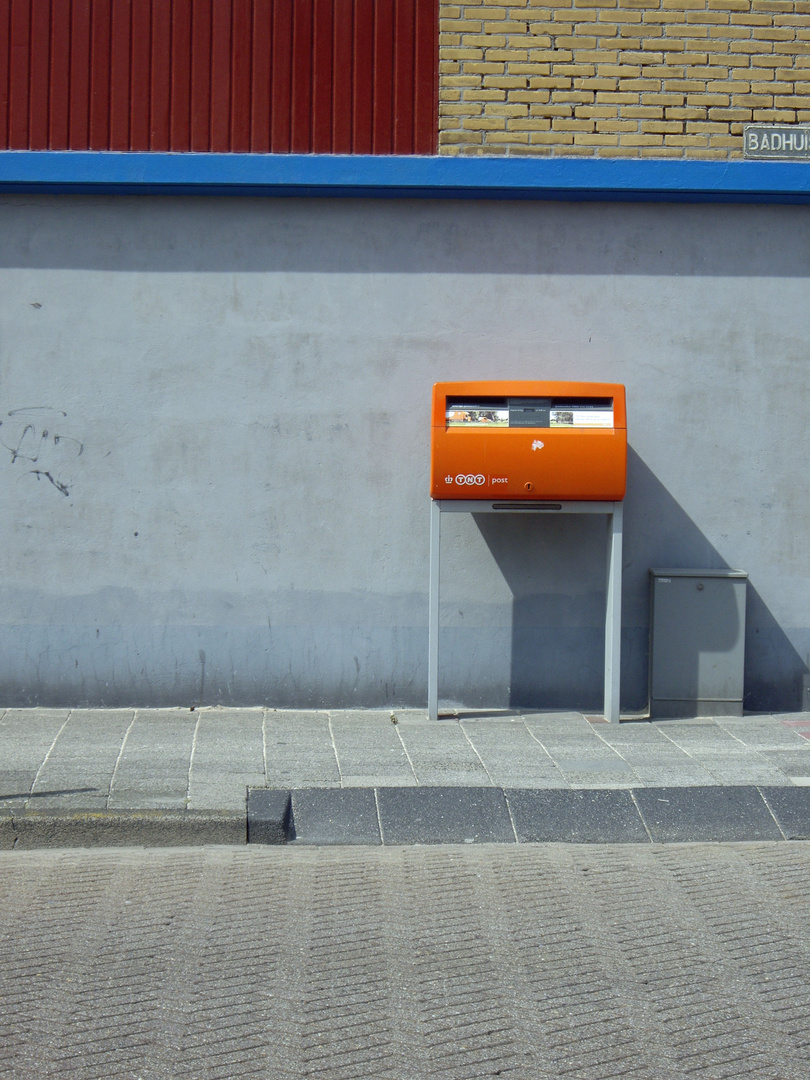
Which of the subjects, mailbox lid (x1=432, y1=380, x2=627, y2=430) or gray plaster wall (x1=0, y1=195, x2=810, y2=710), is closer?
mailbox lid (x1=432, y1=380, x2=627, y2=430)

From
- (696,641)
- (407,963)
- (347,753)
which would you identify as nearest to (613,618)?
(696,641)

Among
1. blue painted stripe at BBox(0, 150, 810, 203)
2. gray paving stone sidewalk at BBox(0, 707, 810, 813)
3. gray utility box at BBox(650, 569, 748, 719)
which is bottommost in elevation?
gray paving stone sidewalk at BBox(0, 707, 810, 813)

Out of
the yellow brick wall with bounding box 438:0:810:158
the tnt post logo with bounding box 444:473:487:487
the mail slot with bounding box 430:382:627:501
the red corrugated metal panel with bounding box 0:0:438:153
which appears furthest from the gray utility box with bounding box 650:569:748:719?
the red corrugated metal panel with bounding box 0:0:438:153

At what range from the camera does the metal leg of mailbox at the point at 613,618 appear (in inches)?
281

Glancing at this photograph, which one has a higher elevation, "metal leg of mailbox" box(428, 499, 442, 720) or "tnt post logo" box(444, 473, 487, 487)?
"tnt post logo" box(444, 473, 487, 487)

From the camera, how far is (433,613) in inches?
283

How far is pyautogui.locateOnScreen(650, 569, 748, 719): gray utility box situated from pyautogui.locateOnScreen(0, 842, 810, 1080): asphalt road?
211 cm

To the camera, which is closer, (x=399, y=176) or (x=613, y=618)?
(x=613, y=618)

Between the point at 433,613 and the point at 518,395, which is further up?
the point at 518,395

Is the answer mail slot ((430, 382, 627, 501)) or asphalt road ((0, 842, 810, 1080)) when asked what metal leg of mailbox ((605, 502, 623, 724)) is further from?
asphalt road ((0, 842, 810, 1080))

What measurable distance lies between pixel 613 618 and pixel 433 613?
1.22m

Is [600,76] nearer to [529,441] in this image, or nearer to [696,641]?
[529,441]

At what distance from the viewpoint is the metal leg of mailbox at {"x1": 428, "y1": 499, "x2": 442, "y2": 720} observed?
7.12 meters

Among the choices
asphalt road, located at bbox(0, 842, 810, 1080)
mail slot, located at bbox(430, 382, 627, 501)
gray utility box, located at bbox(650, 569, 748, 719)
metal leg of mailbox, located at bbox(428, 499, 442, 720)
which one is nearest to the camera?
asphalt road, located at bbox(0, 842, 810, 1080)
